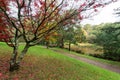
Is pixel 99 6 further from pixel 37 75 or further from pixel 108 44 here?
pixel 108 44

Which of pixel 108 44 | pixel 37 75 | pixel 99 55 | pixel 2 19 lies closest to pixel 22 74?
pixel 37 75

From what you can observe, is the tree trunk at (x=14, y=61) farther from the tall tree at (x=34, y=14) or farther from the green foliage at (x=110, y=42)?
the green foliage at (x=110, y=42)

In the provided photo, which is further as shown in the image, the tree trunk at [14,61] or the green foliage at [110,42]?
the green foliage at [110,42]

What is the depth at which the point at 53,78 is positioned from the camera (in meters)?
7.02

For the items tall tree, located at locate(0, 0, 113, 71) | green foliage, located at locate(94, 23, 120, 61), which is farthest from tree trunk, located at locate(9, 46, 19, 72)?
green foliage, located at locate(94, 23, 120, 61)

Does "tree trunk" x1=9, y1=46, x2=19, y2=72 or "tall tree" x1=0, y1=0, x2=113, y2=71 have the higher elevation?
"tall tree" x1=0, y1=0, x2=113, y2=71

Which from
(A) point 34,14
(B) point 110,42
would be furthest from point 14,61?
(B) point 110,42

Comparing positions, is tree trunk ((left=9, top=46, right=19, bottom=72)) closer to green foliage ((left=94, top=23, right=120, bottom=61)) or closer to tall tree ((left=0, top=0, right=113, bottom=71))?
tall tree ((left=0, top=0, right=113, bottom=71))

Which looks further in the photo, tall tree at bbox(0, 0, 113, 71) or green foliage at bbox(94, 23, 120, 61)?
green foliage at bbox(94, 23, 120, 61)

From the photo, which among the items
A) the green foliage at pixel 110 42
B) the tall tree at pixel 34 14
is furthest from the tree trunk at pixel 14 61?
the green foliage at pixel 110 42

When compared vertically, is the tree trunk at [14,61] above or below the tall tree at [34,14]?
below

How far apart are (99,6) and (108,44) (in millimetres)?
15956

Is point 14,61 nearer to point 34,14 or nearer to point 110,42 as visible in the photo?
point 34,14

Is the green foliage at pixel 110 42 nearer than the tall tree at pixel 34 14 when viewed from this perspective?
No
